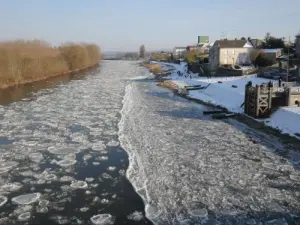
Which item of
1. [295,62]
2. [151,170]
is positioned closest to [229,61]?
[295,62]

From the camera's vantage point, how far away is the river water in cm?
911

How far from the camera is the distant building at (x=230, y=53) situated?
53.3 m

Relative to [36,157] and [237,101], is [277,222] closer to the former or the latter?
[36,157]

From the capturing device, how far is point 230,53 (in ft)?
178

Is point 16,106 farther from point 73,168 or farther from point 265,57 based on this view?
point 265,57

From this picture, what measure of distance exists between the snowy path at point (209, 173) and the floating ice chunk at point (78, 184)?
1475 millimetres

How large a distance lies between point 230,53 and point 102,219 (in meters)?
48.7

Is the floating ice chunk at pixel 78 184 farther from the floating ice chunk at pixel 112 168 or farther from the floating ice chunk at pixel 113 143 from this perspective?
the floating ice chunk at pixel 113 143

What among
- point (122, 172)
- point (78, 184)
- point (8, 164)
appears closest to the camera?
point (78, 184)

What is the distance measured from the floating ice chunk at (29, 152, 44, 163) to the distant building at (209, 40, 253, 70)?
137 ft

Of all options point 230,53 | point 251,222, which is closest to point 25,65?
point 230,53

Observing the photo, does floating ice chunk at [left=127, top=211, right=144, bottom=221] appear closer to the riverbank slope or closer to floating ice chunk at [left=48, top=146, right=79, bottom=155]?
floating ice chunk at [left=48, top=146, right=79, bottom=155]

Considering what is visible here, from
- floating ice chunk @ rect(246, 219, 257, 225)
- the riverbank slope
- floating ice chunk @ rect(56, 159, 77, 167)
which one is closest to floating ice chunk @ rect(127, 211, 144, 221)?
floating ice chunk @ rect(246, 219, 257, 225)

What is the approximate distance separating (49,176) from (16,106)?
15218mm
